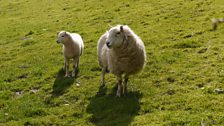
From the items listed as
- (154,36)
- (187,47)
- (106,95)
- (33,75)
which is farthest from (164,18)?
(106,95)

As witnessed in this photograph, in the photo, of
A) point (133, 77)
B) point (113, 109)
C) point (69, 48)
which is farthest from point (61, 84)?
point (113, 109)

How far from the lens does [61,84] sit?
43.1 ft

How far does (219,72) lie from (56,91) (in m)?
5.51

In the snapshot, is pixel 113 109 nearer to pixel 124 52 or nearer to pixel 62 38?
pixel 124 52

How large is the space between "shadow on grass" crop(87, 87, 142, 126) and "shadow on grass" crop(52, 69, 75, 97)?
1.66 m

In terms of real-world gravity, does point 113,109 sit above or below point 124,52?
below

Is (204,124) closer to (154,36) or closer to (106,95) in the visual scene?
(106,95)

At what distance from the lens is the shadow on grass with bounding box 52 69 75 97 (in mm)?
12473

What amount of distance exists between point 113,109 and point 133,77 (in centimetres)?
251

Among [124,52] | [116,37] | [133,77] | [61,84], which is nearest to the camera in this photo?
[116,37]

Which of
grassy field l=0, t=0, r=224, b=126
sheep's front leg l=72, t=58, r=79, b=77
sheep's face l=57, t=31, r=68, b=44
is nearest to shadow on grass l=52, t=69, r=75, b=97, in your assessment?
grassy field l=0, t=0, r=224, b=126

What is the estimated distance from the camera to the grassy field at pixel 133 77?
977 cm

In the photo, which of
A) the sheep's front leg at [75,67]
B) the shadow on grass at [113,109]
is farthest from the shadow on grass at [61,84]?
the shadow on grass at [113,109]

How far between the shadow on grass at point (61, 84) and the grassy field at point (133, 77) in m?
0.02
